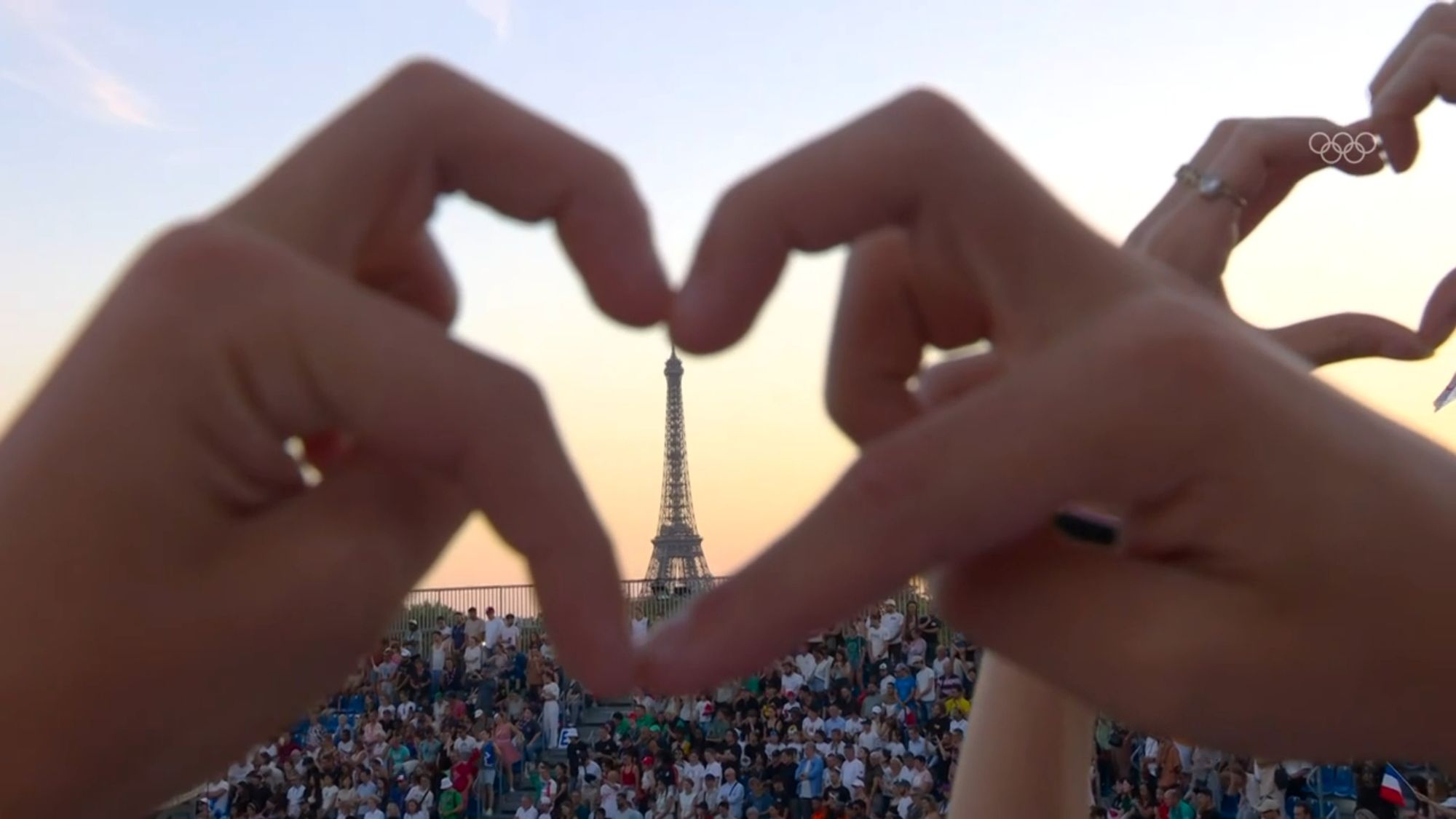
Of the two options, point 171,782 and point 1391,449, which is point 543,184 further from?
point 1391,449

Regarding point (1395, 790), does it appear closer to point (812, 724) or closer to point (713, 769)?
point (812, 724)

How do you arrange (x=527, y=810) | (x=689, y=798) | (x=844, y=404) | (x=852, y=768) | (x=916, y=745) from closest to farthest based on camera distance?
(x=844, y=404)
(x=852, y=768)
(x=916, y=745)
(x=689, y=798)
(x=527, y=810)

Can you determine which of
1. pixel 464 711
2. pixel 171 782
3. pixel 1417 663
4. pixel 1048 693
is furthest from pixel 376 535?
pixel 464 711

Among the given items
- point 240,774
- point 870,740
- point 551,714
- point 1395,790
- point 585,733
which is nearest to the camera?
point 1395,790

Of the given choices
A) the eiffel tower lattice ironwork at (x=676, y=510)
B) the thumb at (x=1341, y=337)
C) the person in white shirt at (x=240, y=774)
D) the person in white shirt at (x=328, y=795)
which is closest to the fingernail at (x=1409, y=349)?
the thumb at (x=1341, y=337)

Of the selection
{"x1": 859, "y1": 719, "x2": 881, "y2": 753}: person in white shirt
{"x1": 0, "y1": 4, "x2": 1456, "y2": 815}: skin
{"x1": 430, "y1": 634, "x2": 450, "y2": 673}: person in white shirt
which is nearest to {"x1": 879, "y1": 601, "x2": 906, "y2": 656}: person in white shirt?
{"x1": 859, "y1": 719, "x2": 881, "y2": 753}: person in white shirt

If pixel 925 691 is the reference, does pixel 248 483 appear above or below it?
below

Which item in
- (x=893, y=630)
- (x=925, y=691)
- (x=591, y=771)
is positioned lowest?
(x=591, y=771)

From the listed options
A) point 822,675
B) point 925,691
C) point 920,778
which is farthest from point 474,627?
point 920,778
